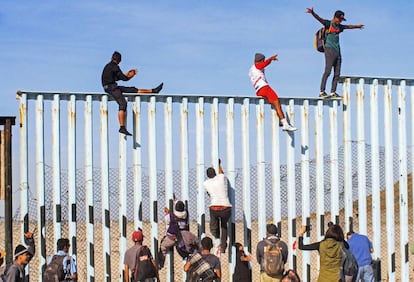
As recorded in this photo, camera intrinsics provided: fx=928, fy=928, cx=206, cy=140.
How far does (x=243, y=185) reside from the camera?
15859mm

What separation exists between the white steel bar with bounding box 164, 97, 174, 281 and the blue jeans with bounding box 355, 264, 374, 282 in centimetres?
→ 308

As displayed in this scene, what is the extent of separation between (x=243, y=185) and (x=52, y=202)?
327cm

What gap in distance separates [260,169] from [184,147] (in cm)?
143

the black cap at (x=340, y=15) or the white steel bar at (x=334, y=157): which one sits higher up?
the black cap at (x=340, y=15)

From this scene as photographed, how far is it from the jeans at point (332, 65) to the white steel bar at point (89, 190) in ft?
14.2

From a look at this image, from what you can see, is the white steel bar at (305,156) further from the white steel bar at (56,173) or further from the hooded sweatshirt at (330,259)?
the white steel bar at (56,173)

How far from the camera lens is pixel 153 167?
15.3m

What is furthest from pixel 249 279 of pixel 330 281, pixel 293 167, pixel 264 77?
pixel 264 77

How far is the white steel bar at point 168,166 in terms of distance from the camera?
1527cm

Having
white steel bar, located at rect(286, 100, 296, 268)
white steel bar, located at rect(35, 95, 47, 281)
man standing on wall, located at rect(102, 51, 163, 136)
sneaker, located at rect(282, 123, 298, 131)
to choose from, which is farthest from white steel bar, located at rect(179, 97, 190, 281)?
white steel bar, located at rect(35, 95, 47, 281)

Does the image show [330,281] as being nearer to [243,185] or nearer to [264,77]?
[243,185]

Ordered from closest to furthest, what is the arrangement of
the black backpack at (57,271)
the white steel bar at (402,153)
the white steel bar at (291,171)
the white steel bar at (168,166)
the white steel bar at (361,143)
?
1. the black backpack at (57,271)
2. the white steel bar at (168,166)
3. the white steel bar at (291,171)
4. the white steel bar at (361,143)
5. the white steel bar at (402,153)

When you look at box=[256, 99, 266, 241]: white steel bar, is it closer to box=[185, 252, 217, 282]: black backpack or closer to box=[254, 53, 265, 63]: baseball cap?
box=[254, 53, 265, 63]: baseball cap

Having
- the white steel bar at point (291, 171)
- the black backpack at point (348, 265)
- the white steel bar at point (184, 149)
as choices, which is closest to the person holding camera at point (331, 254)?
the black backpack at point (348, 265)
